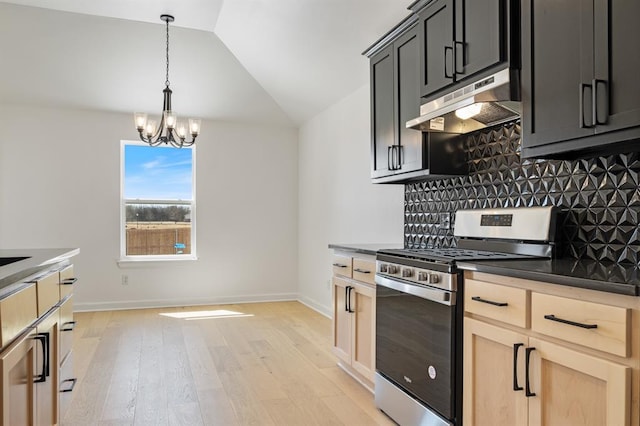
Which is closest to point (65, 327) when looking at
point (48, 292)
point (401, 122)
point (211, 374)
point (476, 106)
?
point (48, 292)

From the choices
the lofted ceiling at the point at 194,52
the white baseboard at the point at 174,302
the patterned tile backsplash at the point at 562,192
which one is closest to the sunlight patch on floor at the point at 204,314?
the white baseboard at the point at 174,302

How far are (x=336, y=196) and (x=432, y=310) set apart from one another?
2968mm

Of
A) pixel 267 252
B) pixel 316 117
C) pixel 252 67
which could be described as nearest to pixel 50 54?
pixel 252 67

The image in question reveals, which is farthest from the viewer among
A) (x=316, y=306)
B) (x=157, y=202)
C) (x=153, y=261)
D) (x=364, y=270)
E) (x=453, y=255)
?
(x=157, y=202)

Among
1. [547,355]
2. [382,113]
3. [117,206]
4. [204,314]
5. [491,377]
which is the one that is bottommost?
[204,314]

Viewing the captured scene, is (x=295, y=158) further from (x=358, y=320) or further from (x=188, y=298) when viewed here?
(x=358, y=320)

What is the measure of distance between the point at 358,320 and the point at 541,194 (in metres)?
1.37

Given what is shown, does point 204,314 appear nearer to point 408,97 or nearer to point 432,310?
point 408,97

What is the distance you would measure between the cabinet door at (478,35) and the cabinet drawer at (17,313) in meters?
2.09

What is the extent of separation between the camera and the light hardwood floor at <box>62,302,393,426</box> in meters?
2.59

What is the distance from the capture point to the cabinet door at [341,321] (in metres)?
3.17

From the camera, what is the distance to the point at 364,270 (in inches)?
116

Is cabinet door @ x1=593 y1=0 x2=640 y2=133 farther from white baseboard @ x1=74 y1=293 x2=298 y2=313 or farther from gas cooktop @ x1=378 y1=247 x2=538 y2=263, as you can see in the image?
white baseboard @ x1=74 y1=293 x2=298 y2=313

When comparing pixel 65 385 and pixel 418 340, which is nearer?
pixel 418 340
